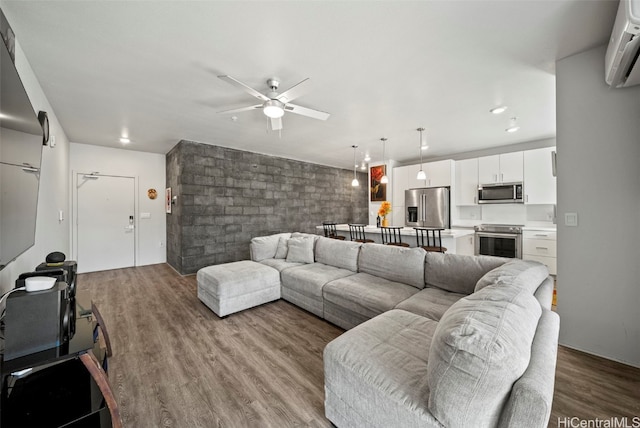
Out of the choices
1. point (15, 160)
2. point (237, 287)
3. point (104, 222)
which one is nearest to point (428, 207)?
point (237, 287)

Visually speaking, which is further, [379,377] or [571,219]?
[571,219]

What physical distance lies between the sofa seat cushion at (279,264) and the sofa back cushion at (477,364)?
105 inches

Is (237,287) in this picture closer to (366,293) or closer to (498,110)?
(366,293)

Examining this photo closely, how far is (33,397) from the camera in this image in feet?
3.96

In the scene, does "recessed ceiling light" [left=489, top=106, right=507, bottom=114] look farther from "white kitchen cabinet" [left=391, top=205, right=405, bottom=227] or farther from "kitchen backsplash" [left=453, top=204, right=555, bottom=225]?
"white kitchen cabinet" [left=391, top=205, right=405, bottom=227]

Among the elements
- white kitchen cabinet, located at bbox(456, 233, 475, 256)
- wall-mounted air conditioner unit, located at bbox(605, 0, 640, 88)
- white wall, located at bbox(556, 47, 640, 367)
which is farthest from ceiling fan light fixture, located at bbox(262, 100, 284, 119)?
white kitchen cabinet, located at bbox(456, 233, 475, 256)

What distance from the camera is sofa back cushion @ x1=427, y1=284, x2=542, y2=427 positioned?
85 centimetres

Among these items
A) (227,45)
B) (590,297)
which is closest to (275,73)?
(227,45)

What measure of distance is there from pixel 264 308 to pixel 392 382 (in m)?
2.26

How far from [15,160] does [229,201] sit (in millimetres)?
3846

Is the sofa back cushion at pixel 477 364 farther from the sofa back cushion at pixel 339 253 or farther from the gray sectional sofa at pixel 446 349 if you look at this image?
Result: the sofa back cushion at pixel 339 253

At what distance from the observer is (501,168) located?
5016mm

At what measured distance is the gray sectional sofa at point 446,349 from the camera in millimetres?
867

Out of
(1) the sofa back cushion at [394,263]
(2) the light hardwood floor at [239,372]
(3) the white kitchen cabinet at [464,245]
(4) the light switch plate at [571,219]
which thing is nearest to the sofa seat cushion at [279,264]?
(2) the light hardwood floor at [239,372]
